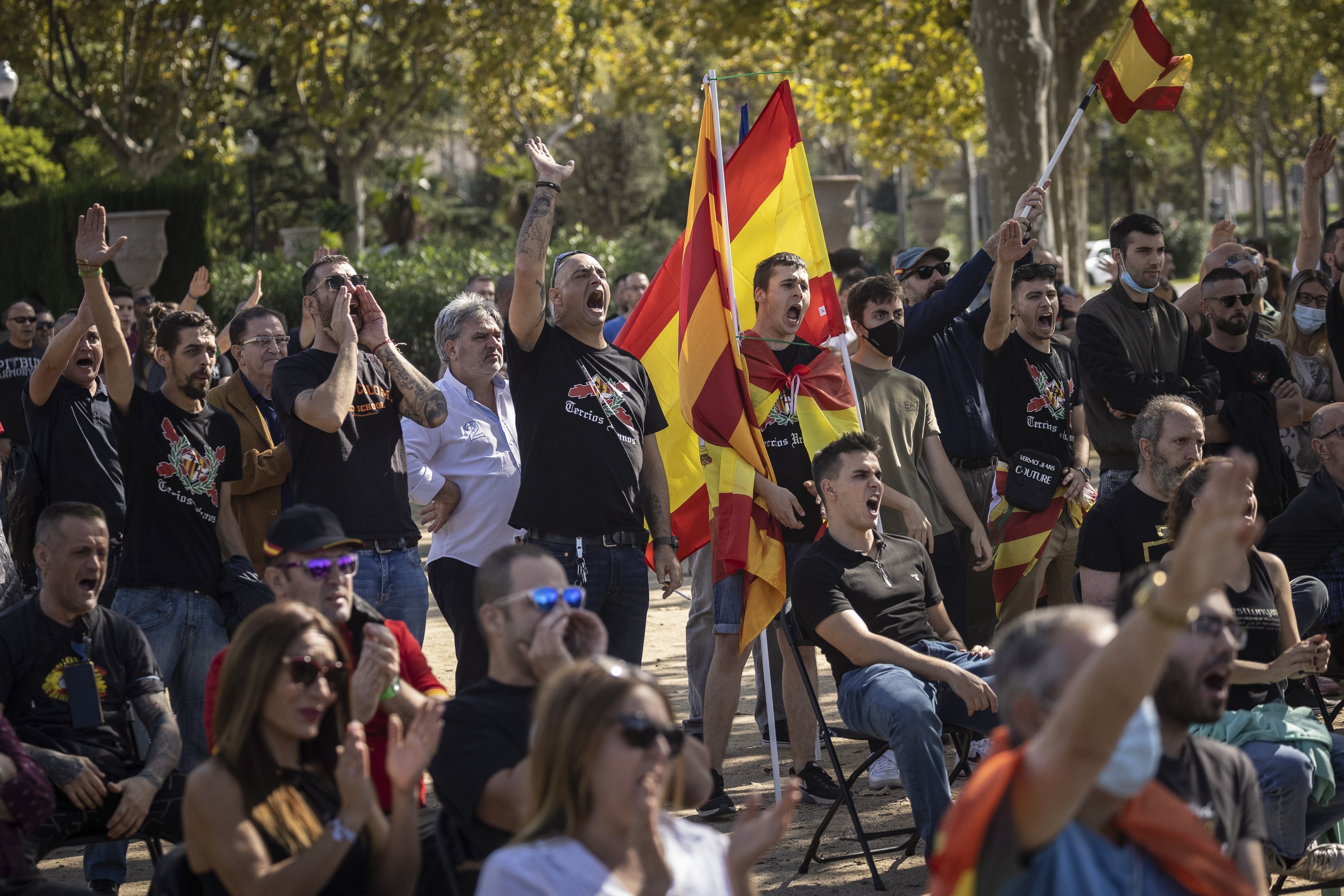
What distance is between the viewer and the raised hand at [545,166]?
571 cm

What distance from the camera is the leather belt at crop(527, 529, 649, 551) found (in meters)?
5.58

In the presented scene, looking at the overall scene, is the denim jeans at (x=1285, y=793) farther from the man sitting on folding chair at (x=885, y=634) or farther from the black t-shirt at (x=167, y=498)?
the black t-shirt at (x=167, y=498)

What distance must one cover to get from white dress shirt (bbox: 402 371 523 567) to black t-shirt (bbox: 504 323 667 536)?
0.56 feet

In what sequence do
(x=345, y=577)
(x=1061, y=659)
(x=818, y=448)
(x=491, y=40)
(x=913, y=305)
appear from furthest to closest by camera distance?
1. (x=491, y=40)
2. (x=913, y=305)
3. (x=818, y=448)
4. (x=345, y=577)
5. (x=1061, y=659)

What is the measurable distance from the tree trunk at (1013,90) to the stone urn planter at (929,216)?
8.88 metres

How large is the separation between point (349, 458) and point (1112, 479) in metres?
3.73

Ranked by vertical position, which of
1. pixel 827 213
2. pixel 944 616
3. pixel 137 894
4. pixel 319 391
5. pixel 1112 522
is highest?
pixel 827 213

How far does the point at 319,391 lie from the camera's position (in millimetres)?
5250

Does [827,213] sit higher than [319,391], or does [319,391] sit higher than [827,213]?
[827,213]

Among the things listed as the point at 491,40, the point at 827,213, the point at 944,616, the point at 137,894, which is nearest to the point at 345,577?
the point at 137,894

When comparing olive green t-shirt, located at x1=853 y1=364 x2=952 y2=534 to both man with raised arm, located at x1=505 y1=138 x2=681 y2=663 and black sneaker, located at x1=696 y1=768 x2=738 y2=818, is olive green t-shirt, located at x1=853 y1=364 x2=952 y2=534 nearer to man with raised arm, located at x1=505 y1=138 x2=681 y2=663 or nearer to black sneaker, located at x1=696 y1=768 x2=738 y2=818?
man with raised arm, located at x1=505 y1=138 x2=681 y2=663

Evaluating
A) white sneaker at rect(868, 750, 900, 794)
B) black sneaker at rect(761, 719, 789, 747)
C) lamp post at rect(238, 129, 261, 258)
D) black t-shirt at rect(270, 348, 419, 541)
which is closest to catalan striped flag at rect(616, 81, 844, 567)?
black sneaker at rect(761, 719, 789, 747)

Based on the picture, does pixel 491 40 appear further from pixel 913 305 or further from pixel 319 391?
pixel 319 391

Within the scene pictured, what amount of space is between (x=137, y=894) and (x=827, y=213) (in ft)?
40.2
